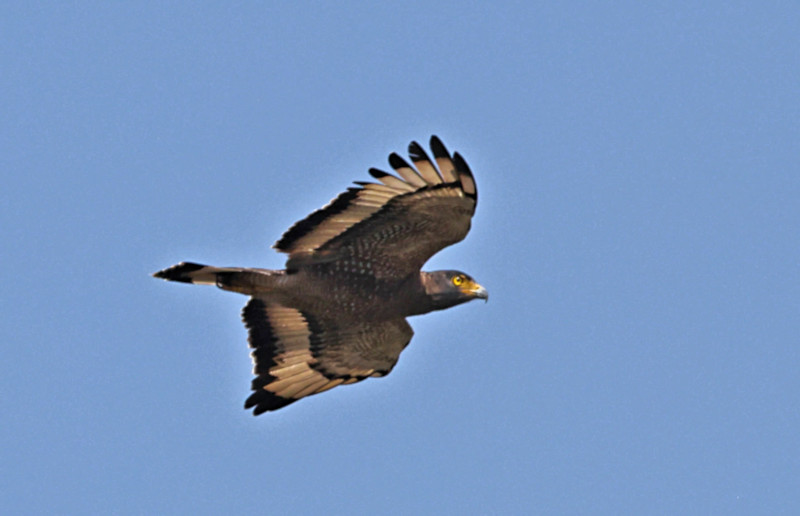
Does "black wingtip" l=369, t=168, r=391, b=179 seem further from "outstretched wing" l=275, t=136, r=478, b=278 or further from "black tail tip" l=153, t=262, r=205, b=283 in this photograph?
"black tail tip" l=153, t=262, r=205, b=283

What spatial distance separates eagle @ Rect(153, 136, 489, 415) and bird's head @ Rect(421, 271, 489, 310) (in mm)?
13

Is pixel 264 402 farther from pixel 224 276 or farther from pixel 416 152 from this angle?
pixel 416 152

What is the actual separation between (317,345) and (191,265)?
261 cm

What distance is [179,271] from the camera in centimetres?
1875

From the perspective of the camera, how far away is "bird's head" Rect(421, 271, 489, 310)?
19344mm

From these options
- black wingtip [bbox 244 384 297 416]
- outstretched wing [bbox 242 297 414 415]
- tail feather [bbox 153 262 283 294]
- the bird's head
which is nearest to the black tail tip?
tail feather [bbox 153 262 283 294]

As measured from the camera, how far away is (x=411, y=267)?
63.4ft

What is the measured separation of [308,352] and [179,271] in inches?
102

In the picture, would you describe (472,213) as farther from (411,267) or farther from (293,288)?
(293,288)

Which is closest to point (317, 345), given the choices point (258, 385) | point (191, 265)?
point (258, 385)

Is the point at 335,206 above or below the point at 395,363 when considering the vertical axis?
above

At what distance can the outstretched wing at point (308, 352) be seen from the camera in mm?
20266

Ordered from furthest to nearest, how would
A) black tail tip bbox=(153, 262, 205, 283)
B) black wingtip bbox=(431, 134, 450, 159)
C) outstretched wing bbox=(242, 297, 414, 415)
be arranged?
outstretched wing bbox=(242, 297, 414, 415) → black tail tip bbox=(153, 262, 205, 283) → black wingtip bbox=(431, 134, 450, 159)

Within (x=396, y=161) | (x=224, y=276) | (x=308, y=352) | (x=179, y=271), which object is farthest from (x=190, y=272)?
(x=396, y=161)
